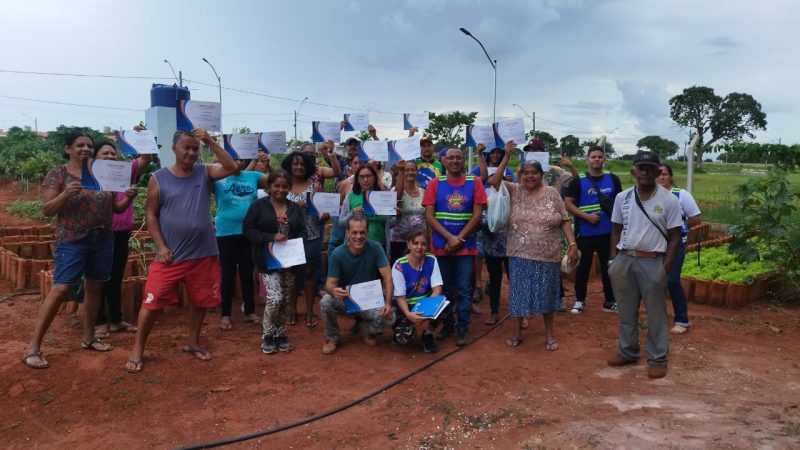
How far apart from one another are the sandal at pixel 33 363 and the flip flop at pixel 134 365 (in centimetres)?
61

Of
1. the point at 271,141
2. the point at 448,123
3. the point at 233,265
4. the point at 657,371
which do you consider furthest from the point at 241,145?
the point at 448,123

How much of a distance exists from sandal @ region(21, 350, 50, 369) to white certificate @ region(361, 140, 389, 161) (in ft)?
11.2

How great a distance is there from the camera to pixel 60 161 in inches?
917

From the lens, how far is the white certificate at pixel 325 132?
6516 millimetres

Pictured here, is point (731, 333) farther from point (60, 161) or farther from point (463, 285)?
point (60, 161)

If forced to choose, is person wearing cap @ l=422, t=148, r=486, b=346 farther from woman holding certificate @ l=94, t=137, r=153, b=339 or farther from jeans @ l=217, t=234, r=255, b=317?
Result: woman holding certificate @ l=94, t=137, r=153, b=339

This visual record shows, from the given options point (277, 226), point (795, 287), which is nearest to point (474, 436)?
point (277, 226)

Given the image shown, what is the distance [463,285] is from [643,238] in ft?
5.40

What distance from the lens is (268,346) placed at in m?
5.08

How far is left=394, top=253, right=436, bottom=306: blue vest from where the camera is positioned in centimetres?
509

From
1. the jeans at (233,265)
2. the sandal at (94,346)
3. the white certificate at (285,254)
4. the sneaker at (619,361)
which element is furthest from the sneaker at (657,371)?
the sandal at (94,346)

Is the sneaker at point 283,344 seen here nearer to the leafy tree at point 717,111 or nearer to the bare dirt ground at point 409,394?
the bare dirt ground at point 409,394

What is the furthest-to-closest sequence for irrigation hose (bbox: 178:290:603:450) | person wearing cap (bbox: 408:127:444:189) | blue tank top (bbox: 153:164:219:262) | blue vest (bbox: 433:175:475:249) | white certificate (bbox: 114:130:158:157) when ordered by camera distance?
1. person wearing cap (bbox: 408:127:444:189)
2. blue vest (bbox: 433:175:475:249)
3. blue tank top (bbox: 153:164:219:262)
4. white certificate (bbox: 114:130:158:157)
5. irrigation hose (bbox: 178:290:603:450)

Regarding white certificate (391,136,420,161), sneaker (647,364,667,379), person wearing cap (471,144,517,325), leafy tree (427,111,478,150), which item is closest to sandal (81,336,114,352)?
white certificate (391,136,420,161)
